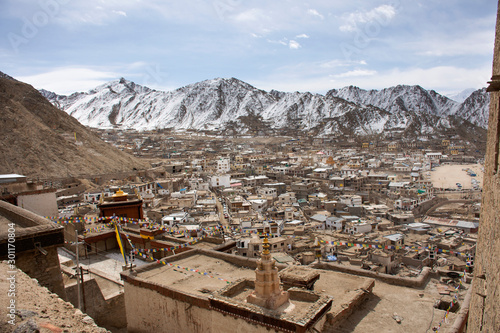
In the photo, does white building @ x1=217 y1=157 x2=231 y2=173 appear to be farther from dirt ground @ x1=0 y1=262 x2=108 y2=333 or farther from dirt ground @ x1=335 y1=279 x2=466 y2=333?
dirt ground @ x1=0 y1=262 x2=108 y2=333

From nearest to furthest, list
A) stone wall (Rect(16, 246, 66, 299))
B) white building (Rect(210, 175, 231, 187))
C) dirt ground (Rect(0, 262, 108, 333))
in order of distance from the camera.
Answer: dirt ground (Rect(0, 262, 108, 333)), stone wall (Rect(16, 246, 66, 299)), white building (Rect(210, 175, 231, 187))

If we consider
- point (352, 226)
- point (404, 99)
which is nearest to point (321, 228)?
point (352, 226)

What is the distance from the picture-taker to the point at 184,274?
5.25m

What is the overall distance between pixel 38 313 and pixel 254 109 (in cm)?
11483

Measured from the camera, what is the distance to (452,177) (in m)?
41.5

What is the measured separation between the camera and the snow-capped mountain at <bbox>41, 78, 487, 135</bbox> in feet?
296

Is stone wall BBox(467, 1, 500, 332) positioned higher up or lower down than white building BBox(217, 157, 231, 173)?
higher up

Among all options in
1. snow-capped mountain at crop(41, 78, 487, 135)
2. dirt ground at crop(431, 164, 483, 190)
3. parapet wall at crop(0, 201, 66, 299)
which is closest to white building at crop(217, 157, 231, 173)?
dirt ground at crop(431, 164, 483, 190)

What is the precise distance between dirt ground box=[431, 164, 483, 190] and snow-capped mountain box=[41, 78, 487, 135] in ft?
116

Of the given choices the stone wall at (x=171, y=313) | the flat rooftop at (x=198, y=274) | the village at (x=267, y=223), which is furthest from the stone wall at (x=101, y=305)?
the flat rooftop at (x=198, y=274)

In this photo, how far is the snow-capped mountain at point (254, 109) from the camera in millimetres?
90144

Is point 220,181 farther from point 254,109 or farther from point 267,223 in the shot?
point 254,109

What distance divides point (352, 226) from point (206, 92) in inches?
4510

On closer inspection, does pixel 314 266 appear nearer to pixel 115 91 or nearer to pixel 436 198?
pixel 436 198
